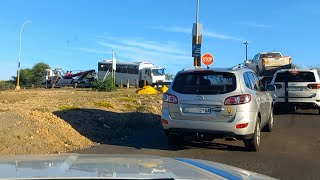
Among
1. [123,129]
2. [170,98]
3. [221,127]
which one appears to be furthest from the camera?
[123,129]

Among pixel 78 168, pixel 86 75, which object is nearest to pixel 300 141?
pixel 78 168

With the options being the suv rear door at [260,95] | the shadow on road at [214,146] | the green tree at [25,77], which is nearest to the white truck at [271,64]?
the suv rear door at [260,95]

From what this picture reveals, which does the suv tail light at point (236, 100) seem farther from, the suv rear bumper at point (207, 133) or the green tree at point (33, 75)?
the green tree at point (33, 75)

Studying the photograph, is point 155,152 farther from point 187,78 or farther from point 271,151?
point 271,151

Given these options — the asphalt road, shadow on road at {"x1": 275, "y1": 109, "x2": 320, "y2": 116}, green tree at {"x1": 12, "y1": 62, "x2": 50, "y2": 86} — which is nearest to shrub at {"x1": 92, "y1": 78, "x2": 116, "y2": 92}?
Answer: shadow on road at {"x1": 275, "y1": 109, "x2": 320, "y2": 116}

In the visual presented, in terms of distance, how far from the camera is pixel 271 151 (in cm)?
1062

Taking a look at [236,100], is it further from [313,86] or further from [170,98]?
[313,86]

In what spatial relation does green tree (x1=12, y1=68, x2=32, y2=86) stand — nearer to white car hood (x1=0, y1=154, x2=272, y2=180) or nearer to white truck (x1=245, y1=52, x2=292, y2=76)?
white truck (x1=245, y1=52, x2=292, y2=76)

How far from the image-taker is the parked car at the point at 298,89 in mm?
18469

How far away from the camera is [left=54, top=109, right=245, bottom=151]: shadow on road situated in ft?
37.4

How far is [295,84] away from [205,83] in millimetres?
9301

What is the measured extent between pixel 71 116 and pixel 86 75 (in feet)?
172

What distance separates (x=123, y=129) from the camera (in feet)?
45.6

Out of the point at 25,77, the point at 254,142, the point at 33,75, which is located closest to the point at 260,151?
the point at 254,142
